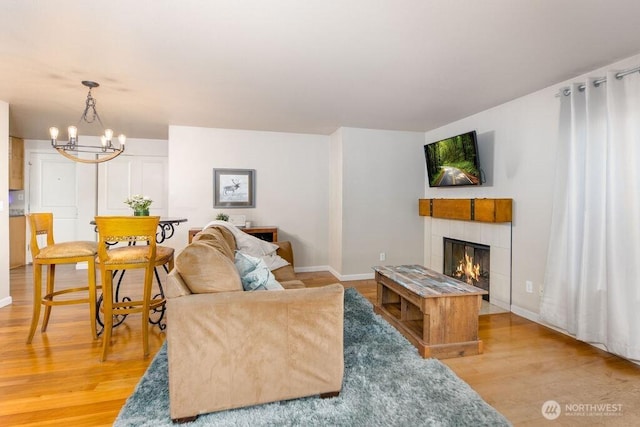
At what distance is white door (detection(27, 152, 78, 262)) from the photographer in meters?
5.60

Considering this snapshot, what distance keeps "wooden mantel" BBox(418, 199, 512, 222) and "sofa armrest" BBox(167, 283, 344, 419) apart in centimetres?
242

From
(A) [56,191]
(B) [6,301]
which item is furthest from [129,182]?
(B) [6,301]

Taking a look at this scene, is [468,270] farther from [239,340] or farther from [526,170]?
[239,340]

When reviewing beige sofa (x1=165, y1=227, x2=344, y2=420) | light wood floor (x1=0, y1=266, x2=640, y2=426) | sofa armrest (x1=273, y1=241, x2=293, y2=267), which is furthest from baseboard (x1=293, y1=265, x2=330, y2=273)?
beige sofa (x1=165, y1=227, x2=344, y2=420)

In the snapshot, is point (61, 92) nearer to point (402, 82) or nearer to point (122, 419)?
point (122, 419)

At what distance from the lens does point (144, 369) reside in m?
2.17

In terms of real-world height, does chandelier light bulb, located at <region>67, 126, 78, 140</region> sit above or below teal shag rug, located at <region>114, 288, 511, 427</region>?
above

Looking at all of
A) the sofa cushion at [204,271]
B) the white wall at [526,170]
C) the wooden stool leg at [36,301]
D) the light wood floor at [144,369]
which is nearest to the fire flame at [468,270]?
the white wall at [526,170]

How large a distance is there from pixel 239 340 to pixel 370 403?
0.83 m

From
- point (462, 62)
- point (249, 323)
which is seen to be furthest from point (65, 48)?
point (462, 62)

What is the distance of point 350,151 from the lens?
4598 millimetres

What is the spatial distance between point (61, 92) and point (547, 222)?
5.03 m

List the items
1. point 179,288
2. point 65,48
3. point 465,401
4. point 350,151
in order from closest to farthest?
point 179,288 → point 465,401 → point 65,48 → point 350,151

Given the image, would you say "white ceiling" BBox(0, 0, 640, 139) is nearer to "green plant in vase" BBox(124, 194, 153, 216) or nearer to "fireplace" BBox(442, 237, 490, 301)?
"green plant in vase" BBox(124, 194, 153, 216)
